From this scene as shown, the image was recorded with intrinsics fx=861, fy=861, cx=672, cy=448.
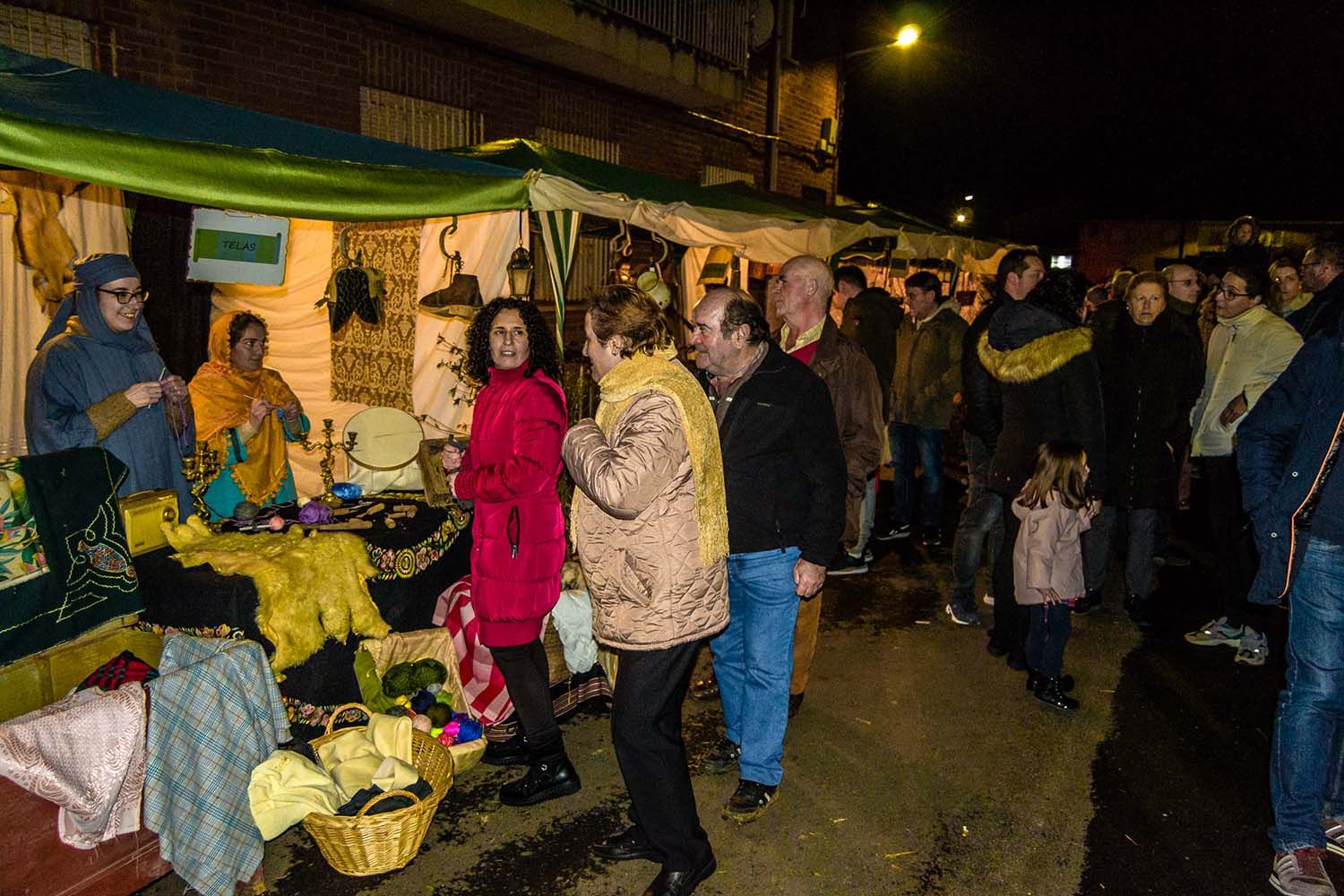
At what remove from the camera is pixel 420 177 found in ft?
13.7

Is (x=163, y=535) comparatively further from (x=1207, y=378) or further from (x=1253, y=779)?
(x=1207, y=378)

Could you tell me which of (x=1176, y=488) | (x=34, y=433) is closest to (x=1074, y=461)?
(x=1176, y=488)

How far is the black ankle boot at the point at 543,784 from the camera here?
371 centimetres

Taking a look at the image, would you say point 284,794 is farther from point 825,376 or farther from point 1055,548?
point 1055,548

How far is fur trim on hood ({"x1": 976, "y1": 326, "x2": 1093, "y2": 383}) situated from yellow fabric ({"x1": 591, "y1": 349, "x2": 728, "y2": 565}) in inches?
99.7

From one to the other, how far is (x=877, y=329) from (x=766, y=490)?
496 cm

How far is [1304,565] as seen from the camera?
3191 millimetres

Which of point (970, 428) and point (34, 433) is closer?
point (34, 433)

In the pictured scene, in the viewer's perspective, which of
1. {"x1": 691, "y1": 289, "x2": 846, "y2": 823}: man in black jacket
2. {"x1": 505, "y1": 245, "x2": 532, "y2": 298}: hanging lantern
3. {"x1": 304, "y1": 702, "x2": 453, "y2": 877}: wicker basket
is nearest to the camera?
{"x1": 304, "y1": 702, "x2": 453, "y2": 877}: wicker basket

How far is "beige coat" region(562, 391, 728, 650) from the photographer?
2629 mm

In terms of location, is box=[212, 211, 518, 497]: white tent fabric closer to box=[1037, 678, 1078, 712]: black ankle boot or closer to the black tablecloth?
the black tablecloth

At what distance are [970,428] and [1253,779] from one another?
251cm

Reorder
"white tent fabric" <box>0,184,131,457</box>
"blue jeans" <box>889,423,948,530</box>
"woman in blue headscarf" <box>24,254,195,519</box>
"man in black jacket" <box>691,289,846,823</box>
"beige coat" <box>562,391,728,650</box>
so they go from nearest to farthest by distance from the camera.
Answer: "beige coat" <box>562,391,728,650</box>
"man in black jacket" <box>691,289,846,823</box>
"woman in blue headscarf" <box>24,254,195,519</box>
"white tent fabric" <box>0,184,131,457</box>
"blue jeans" <box>889,423,948,530</box>

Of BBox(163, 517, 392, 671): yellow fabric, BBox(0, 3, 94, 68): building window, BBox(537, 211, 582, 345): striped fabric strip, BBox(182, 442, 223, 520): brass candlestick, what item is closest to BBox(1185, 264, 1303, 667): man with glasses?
BBox(537, 211, 582, 345): striped fabric strip
